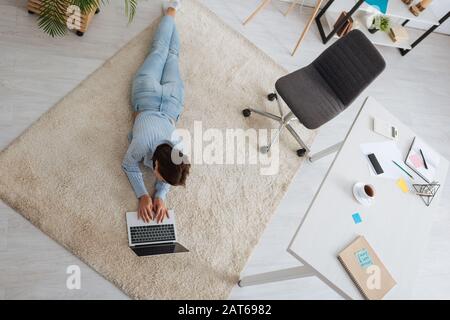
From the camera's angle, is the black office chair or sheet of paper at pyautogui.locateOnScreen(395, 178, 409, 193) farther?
the black office chair

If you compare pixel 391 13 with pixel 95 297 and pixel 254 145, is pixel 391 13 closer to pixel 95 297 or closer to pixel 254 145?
pixel 254 145

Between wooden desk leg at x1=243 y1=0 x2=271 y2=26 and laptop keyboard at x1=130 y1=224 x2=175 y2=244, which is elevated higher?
wooden desk leg at x1=243 y1=0 x2=271 y2=26

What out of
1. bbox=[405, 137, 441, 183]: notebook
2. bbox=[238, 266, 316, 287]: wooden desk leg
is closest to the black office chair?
bbox=[405, 137, 441, 183]: notebook

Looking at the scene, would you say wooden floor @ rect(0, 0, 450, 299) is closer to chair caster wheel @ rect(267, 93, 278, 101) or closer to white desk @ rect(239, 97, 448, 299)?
chair caster wheel @ rect(267, 93, 278, 101)

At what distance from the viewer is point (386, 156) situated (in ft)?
6.66

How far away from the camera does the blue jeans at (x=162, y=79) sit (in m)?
2.19

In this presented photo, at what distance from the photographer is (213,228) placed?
2.23 metres

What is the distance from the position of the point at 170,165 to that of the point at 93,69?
120 centimetres

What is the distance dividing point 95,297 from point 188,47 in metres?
1.95

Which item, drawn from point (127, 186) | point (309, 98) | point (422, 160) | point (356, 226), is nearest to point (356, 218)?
point (356, 226)

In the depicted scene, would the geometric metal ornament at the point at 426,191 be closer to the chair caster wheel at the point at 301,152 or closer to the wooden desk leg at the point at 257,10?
the chair caster wheel at the point at 301,152

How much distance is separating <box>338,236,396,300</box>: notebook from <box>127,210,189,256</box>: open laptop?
96 centimetres

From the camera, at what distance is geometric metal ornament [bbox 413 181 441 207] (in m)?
1.98

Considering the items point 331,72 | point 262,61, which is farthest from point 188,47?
point 331,72
